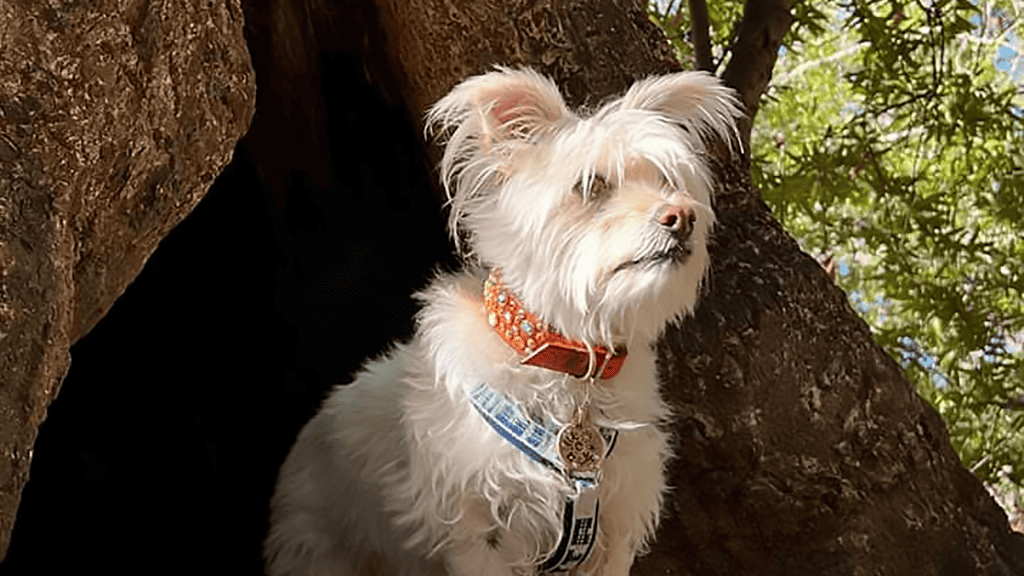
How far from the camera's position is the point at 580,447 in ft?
10.6

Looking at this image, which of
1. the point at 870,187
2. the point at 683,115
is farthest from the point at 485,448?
the point at 870,187

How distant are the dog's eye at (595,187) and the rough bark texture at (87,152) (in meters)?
0.78

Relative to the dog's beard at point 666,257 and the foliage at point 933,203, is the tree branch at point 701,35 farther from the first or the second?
the dog's beard at point 666,257

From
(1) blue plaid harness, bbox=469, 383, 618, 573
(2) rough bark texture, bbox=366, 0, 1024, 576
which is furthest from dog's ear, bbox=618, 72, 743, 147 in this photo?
(2) rough bark texture, bbox=366, 0, 1024, 576

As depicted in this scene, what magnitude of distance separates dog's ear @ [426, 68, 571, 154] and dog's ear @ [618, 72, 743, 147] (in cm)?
16

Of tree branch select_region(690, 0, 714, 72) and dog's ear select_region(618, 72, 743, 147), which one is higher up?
dog's ear select_region(618, 72, 743, 147)

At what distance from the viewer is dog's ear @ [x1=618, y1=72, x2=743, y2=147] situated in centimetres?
326

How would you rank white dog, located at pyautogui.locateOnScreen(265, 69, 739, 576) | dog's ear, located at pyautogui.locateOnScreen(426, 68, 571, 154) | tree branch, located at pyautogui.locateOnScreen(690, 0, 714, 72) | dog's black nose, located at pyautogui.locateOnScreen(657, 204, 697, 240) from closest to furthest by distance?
dog's black nose, located at pyautogui.locateOnScreen(657, 204, 697, 240)
white dog, located at pyautogui.locateOnScreen(265, 69, 739, 576)
dog's ear, located at pyautogui.locateOnScreen(426, 68, 571, 154)
tree branch, located at pyautogui.locateOnScreen(690, 0, 714, 72)

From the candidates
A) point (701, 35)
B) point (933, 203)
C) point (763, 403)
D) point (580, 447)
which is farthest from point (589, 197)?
point (933, 203)

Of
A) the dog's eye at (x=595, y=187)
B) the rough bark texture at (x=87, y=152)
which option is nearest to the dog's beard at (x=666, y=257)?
the dog's eye at (x=595, y=187)

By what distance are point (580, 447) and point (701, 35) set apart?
2.76 metres

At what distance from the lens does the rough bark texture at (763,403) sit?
4.17 metres

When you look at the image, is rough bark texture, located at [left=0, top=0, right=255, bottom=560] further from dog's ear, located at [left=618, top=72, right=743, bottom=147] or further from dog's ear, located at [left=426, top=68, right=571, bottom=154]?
dog's ear, located at [left=618, top=72, right=743, bottom=147]

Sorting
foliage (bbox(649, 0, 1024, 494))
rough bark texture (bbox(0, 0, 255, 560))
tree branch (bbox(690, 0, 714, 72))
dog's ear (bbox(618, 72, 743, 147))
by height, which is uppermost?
dog's ear (bbox(618, 72, 743, 147))
